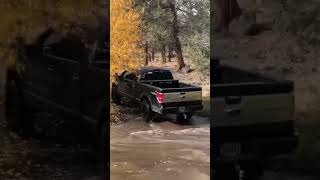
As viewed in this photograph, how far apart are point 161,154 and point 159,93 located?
30.6 inches

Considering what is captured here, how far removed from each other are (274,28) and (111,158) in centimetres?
253

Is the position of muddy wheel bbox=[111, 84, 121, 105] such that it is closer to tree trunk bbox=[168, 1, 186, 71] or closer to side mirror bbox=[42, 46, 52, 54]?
tree trunk bbox=[168, 1, 186, 71]

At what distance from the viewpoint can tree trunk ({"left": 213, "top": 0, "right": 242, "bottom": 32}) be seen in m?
5.20

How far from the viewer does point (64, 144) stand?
512 cm

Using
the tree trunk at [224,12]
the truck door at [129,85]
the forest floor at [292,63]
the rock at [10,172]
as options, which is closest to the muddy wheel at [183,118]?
the truck door at [129,85]

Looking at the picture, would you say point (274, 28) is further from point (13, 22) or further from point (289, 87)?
point (13, 22)

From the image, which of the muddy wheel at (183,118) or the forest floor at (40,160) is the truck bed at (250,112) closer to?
the muddy wheel at (183,118)

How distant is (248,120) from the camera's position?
5.27 metres

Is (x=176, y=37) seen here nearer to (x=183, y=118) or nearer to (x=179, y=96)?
(x=179, y=96)

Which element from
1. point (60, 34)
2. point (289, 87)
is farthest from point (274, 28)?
point (60, 34)

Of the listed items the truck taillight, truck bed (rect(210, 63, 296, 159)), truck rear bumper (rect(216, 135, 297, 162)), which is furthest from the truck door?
truck rear bumper (rect(216, 135, 297, 162))

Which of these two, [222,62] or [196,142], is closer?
[222,62]

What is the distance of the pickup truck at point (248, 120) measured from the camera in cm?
520

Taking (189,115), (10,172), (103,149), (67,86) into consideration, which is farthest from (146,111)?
(10,172)
